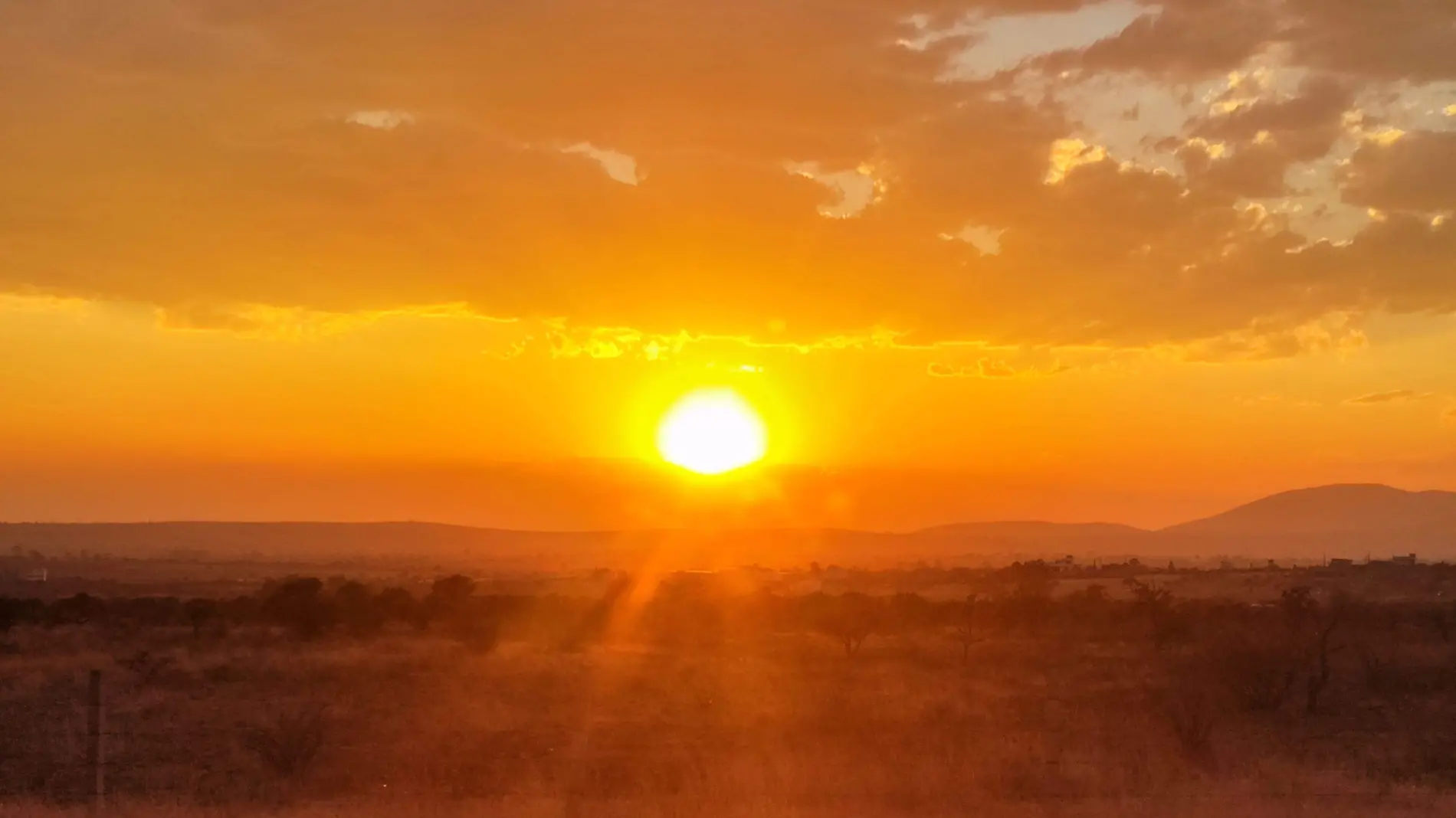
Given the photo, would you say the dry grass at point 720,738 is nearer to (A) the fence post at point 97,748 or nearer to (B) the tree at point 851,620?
(A) the fence post at point 97,748

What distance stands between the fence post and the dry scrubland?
0.30 m

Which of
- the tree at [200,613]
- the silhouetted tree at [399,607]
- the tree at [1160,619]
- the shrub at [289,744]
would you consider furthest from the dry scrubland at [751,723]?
the silhouetted tree at [399,607]

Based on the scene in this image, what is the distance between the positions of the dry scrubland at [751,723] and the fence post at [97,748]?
1.00 feet

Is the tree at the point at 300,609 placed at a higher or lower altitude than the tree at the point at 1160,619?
higher

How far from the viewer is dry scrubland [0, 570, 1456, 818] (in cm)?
1758

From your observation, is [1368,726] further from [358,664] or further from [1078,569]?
[1078,569]

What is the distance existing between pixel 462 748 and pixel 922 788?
851 centimetres

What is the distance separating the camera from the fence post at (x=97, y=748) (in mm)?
16578

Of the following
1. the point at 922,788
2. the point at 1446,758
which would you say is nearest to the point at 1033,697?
the point at 1446,758

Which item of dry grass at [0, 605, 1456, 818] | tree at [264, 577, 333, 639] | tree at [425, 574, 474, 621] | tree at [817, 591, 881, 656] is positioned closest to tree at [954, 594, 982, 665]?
dry grass at [0, 605, 1456, 818]

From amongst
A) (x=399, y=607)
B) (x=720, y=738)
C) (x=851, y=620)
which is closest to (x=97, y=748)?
(x=720, y=738)

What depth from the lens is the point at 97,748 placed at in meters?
17.8

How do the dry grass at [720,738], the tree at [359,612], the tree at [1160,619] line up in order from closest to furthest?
1. the dry grass at [720,738]
2. the tree at [1160,619]
3. the tree at [359,612]

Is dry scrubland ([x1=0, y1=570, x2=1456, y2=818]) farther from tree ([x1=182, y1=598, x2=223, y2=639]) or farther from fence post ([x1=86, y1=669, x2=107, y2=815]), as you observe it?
tree ([x1=182, y1=598, x2=223, y2=639])
